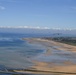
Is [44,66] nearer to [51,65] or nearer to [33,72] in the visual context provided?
[51,65]

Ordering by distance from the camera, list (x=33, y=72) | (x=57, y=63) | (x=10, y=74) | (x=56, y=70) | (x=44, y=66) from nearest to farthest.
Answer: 1. (x=10, y=74)
2. (x=33, y=72)
3. (x=56, y=70)
4. (x=44, y=66)
5. (x=57, y=63)

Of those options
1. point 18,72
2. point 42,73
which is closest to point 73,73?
point 42,73

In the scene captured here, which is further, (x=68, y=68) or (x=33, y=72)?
(x=68, y=68)

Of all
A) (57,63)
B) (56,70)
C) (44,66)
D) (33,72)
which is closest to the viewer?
(33,72)

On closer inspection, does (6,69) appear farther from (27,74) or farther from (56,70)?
(56,70)

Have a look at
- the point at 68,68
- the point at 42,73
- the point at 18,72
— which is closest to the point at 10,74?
the point at 18,72

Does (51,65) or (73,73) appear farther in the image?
(51,65)

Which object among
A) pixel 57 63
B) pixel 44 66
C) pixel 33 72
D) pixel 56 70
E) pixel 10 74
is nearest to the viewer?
pixel 10 74

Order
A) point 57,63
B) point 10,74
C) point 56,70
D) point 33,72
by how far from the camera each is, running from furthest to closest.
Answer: point 57,63, point 56,70, point 33,72, point 10,74
